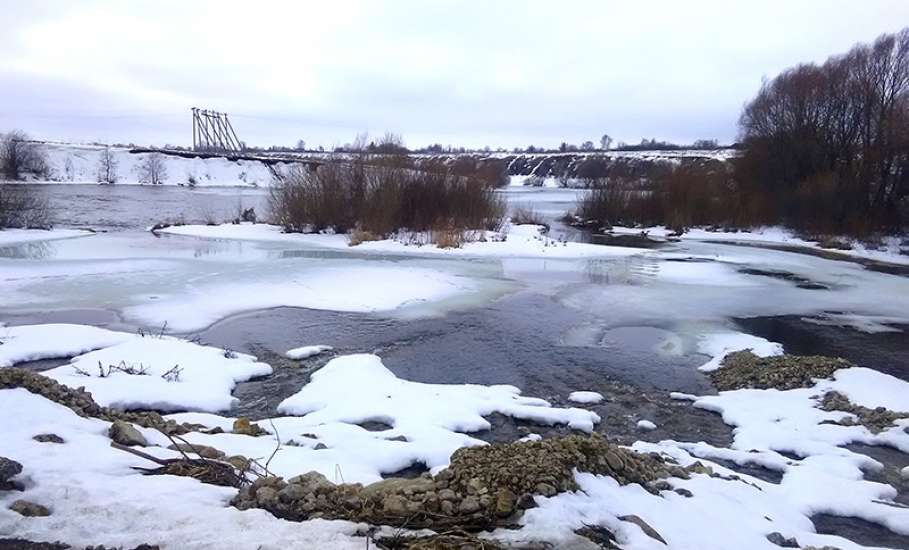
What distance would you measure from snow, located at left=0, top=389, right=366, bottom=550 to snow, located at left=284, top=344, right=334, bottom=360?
562 centimetres

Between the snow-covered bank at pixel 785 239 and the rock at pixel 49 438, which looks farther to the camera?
the snow-covered bank at pixel 785 239

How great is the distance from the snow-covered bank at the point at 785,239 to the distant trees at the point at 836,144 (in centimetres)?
124

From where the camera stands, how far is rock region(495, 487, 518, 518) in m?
3.76

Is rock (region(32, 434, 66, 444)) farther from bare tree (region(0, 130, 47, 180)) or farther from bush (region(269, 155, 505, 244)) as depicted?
bare tree (region(0, 130, 47, 180))

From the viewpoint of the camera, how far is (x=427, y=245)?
26.2 m

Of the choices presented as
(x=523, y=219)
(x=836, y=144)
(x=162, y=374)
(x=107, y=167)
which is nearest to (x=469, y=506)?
(x=162, y=374)

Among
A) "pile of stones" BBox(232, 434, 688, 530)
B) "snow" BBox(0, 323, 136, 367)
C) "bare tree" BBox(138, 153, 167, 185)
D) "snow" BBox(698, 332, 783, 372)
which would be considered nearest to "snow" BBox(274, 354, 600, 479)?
"pile of stones" BBox(232, 434, 688, 530)

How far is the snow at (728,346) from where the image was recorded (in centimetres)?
1063

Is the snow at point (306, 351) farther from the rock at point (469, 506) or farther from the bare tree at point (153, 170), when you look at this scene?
the bare tree at point (153, 170)

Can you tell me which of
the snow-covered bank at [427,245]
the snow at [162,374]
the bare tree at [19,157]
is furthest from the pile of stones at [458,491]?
the bare tree at [19,157]

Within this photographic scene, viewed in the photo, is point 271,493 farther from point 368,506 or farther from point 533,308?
point 533,308

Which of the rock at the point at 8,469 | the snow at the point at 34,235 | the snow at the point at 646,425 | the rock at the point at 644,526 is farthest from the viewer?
the snow at the point at 34,235

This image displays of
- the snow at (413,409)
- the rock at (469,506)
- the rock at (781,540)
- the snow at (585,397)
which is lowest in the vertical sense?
the snow at (585,397)

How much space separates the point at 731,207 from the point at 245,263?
31.7m
